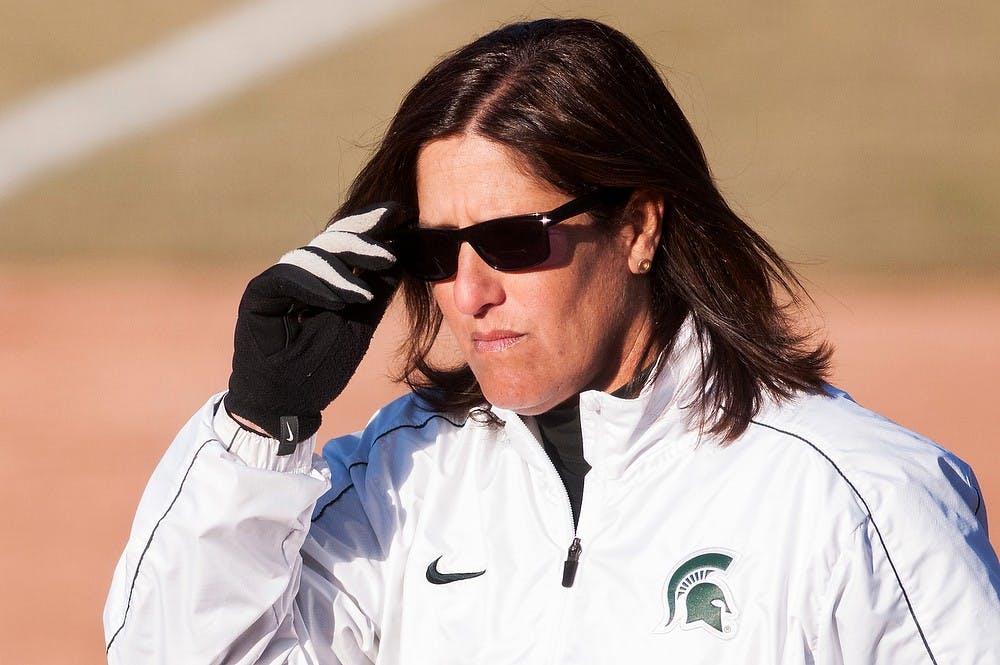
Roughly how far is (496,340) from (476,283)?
11 cm

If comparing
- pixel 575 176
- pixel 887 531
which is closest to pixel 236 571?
pixel 575 176

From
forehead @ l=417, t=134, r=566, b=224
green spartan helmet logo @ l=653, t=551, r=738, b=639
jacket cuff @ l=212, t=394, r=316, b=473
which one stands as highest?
forehead @ l=417, t=134, r=566, b=224

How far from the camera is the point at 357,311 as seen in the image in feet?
8.43

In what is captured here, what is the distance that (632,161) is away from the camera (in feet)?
7.90

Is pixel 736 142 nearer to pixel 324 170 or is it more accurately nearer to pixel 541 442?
pixel 324 170

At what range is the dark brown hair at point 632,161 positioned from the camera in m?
2.36

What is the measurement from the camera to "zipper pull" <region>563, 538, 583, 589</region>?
2299mm

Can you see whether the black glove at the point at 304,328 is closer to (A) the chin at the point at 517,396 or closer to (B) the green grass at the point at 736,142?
(A) the chin at the point at 517,396

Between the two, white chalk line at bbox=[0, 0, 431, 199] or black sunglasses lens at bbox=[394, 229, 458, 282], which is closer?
black sunglasses lens at bbox=[394, 229, 458, 282]

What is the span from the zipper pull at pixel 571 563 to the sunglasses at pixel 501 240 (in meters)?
0.49

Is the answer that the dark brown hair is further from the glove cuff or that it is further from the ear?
the glove cuff

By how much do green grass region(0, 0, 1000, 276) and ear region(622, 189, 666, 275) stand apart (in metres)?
7.44

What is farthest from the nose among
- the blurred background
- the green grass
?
the green grass

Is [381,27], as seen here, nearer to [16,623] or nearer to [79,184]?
[79,184]
